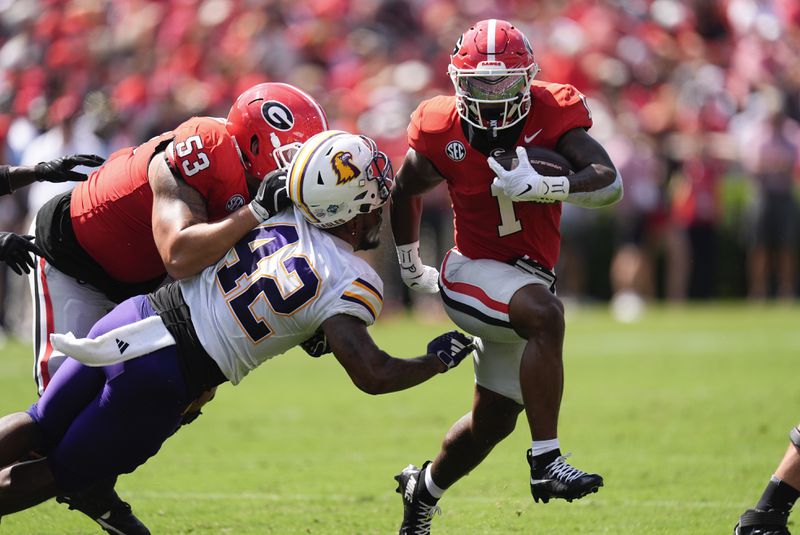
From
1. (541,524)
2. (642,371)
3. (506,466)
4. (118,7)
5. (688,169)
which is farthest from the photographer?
(118,7)

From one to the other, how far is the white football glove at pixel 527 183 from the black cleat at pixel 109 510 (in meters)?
2.07

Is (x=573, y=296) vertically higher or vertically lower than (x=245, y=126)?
lower

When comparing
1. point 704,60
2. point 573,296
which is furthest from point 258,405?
point 704,60

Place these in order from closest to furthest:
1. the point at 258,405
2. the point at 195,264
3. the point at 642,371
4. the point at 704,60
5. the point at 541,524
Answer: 1. the point at 195,264
2. the point at 541,524
3. the point at 258,405
4. the point at 642,371
5. the point at 704,60

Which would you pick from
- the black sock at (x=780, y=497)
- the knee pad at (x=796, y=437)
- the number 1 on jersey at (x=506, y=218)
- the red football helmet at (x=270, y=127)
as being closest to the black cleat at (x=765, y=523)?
the black sock at (x=780, y=497)

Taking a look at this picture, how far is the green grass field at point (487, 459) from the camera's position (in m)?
6.25

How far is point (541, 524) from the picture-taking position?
6113 millimetres

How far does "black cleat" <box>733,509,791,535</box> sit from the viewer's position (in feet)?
17.4

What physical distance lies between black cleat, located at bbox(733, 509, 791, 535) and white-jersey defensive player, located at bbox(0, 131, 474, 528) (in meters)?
1.44

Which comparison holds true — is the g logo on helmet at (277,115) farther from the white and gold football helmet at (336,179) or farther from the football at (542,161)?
the football at (542,161)

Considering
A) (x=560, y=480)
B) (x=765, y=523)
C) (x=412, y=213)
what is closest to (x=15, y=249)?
(x=412, y=213)

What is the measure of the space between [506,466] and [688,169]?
27.1ft

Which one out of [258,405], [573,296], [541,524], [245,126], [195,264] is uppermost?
[245,126]

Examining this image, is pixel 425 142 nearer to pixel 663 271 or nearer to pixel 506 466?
pixel 506 466
